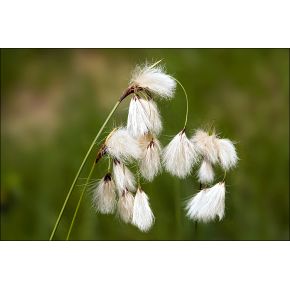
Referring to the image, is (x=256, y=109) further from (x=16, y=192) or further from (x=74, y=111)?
(x=16, y=192)

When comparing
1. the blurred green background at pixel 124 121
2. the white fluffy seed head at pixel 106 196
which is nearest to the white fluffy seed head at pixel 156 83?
the white fluffy seed head at pixel 106 196

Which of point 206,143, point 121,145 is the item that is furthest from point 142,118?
point 206,143

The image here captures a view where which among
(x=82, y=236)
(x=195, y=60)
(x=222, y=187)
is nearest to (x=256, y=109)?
(x=195, y=60)

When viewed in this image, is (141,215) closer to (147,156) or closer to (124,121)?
(147,156)

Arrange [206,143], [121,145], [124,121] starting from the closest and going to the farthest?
1. [121,145]
2. [206,143]
3. [124,121]

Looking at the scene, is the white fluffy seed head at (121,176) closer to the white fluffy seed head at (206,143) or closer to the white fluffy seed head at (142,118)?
the white fluffy seed head at (142,118)

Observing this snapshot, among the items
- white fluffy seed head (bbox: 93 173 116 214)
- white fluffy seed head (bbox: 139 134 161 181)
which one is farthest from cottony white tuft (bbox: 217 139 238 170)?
white fluffy seed head (bbox: 93 173 116 214)
